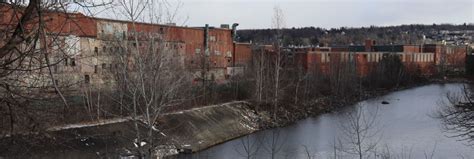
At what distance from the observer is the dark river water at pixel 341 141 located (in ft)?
74.7

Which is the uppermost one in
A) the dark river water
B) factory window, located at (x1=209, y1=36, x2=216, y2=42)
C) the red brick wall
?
factory window, located at (x1=209, y1=36, x2=216, y2=42)

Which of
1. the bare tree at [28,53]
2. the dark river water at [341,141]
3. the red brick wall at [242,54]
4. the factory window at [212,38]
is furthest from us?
the red brick wall at [242,54]

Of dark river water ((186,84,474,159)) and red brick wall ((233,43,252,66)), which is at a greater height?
red brick wall ((233,43,252,66))

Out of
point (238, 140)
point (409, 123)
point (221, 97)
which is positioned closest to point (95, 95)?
point (238, 140)

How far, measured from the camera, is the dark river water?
896 inches

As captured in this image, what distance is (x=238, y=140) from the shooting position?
29.3 m

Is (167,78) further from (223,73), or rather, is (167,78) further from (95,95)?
(223,73)

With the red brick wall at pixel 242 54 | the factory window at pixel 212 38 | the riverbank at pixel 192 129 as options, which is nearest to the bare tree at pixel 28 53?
the riverbank at pixel 192 129

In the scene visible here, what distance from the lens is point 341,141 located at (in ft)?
83.0

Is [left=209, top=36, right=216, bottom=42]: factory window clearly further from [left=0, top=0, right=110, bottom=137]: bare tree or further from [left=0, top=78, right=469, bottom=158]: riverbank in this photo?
[left=0, top=0, right=110, bottom=137]: bare tree

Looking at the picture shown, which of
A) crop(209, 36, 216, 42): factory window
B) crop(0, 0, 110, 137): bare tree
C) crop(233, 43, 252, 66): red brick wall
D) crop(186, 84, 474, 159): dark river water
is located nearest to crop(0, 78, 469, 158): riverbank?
crop(186, 84, 474, 159): dark river water

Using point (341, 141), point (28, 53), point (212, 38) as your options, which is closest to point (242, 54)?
point (212, 38)

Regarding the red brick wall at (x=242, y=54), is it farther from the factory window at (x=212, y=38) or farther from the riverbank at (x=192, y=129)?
the riverbank at (x=192, y=129)

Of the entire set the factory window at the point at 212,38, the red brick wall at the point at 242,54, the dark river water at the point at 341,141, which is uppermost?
the factory window at the point at 212,38
